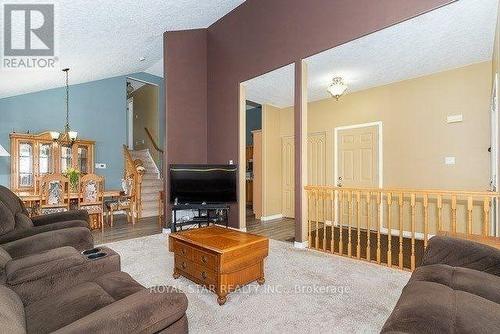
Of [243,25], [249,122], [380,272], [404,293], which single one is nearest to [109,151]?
[249,122]

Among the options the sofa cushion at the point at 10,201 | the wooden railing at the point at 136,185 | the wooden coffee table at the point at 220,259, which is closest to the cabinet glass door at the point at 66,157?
the wooden railing at the point at 136,185

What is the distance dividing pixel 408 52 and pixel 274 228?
3.69 meters

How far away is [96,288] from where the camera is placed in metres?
1.49

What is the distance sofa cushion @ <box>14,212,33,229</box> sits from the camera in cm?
261

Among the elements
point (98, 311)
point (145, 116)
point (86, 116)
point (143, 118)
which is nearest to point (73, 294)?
point (98, 311)

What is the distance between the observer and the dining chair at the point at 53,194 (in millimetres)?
4555

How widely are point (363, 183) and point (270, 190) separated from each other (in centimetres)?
208

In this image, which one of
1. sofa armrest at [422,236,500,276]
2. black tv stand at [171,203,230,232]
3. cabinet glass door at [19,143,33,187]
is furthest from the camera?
cabinet glass door at [19,143,33,187]

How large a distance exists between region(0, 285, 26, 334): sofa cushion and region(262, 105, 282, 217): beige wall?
5.09 m

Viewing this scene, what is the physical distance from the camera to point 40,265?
5.23 feet

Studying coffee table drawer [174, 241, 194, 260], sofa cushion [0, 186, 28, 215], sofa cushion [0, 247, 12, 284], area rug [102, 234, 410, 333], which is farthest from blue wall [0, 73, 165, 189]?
sofa cushion [0, 247, 12, 284]

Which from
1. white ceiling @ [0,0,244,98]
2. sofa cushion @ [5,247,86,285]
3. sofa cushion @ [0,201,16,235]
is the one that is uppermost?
white ceiling @ [0,0,244,98]

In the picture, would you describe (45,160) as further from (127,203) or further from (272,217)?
(272,217)

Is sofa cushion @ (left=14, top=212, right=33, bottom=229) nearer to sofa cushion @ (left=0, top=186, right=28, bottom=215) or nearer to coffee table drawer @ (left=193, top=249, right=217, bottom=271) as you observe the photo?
sofa cushion @ (left=0, top=186, right=28, bottom=215)
